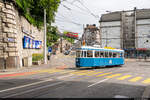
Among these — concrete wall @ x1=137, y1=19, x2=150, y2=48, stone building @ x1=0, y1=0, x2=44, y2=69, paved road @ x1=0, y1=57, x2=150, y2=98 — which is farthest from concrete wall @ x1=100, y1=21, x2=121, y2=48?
paved road @ x1=0, y1=57, x2=150, y2=98

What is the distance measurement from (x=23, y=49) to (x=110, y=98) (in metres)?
19.6

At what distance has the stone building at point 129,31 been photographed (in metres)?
60.6

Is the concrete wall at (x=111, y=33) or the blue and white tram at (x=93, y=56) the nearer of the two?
the blue and white tram at (x=93, y=56)

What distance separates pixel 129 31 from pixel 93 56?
48264 millimetres

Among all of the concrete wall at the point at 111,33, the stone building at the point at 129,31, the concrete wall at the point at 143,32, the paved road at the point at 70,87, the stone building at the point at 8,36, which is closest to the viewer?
the paved road at the point at 70,87

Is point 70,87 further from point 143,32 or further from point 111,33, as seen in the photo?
point 111,33

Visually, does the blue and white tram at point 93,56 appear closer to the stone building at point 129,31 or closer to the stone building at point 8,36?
the stone building at point 8,36

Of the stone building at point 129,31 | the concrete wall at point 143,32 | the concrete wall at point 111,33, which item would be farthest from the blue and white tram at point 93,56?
the concrete wall at point 111,33

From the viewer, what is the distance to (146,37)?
198ft

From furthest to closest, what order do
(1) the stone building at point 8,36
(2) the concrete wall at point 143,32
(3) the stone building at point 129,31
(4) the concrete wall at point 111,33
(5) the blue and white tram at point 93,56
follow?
(4) the concrete wall at point 111,33, (3) the stone building at point 129,31, (2) the concrete wall at point 143,32, (5) the blue and white tram at point 93,56, (1) the stone building at point 8,36

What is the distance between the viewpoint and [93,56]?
21.0 metres

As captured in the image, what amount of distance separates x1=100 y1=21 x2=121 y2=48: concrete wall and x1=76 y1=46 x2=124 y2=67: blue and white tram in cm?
4159

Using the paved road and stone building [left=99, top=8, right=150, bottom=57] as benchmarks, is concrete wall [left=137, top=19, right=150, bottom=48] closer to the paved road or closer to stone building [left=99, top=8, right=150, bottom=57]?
stone building [left=99, top=8, right=150, bottom=57]

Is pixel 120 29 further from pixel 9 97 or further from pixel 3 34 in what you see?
pixel 9 97
